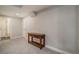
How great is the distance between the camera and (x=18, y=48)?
1.51m

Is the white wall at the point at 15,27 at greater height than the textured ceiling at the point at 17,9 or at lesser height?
lesser

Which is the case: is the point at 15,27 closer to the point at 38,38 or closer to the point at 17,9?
the point at 17,9

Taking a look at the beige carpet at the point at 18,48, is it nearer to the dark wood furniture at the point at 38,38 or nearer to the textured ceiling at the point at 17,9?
the dark wood furniture at the point at 38,38

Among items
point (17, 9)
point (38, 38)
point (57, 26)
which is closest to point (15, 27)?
point (17, 9)

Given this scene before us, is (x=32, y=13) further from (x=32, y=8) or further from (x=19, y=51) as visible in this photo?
(x=19, y=51)

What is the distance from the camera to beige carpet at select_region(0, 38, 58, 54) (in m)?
1.47

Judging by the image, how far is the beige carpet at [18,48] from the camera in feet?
4.81

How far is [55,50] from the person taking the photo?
4.86 feet

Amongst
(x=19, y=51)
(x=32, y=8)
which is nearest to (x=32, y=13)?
(x=32, y=8)

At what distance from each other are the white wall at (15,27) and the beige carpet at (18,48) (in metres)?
0.14

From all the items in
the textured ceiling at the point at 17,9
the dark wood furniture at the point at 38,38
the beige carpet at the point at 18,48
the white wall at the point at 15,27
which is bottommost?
the beige carpet at the point at 18,48

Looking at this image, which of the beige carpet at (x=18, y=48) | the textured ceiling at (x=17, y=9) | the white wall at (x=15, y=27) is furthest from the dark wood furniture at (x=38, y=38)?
the textured ceiling at (x=17, y=9)

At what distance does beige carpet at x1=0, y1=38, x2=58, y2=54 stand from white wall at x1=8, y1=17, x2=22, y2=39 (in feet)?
0.46

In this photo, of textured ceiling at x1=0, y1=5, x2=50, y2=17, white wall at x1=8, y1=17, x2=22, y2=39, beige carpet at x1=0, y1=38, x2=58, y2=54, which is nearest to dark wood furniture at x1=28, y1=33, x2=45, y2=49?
beige carpet at x1=0, y1=38, x2=58, y2=54
